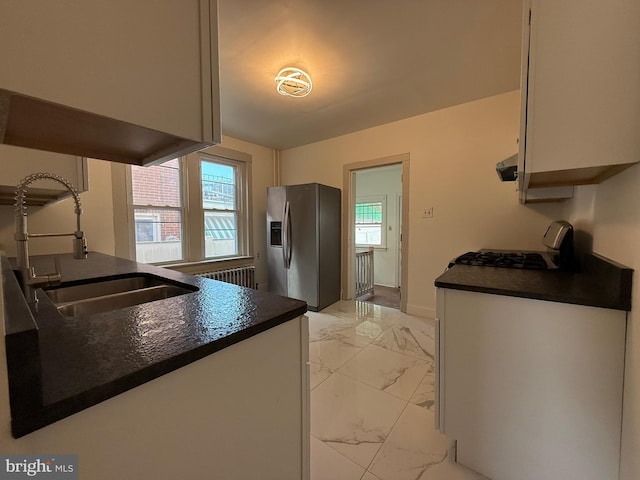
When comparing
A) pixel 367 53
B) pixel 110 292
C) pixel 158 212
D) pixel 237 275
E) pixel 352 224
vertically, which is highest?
pixel 367 53

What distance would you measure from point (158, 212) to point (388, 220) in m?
4.03

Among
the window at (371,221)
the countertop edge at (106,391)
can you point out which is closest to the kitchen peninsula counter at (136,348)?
the countertop edge at (106,391)

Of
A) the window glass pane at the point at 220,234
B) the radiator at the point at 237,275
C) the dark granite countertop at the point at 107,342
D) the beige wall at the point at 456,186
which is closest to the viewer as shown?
the dark granite countertop at the point at 107,342

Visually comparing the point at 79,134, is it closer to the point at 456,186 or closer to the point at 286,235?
the point at 286,235

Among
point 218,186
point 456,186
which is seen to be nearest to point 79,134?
point 456,186

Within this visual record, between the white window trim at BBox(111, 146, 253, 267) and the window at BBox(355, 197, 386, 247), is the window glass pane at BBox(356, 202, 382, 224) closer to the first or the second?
the window at BBox(355, 197, 386, 247)

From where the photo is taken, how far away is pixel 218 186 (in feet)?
12.4

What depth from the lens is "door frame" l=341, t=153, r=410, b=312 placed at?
127 inches

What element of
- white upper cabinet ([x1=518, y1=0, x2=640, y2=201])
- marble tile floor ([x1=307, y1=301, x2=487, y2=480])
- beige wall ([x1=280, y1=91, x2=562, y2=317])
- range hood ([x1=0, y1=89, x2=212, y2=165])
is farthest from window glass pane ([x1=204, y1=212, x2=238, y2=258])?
white upper cabinet ([x1=518, y1=0, x2=640, y2=201])

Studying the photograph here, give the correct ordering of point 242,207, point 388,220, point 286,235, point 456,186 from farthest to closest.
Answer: point 388,220 < point 242,207 < point 286,235 < point 456,186

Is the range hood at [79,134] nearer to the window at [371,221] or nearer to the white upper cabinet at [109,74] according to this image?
the white upper cabinet at [109,74]

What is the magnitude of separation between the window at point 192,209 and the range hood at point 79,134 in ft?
8.04

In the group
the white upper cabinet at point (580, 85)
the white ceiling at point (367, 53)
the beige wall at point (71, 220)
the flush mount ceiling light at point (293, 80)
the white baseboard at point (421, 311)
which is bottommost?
the white baseboard at point (421, 311)

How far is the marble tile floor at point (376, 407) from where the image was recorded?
1.26 meters
